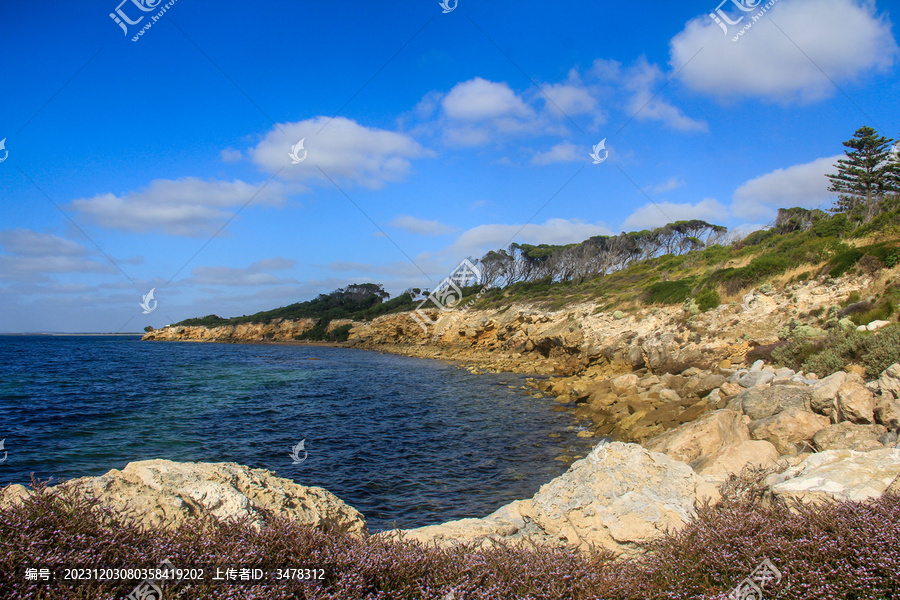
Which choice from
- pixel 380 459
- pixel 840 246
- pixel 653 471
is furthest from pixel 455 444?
pixel 840 246

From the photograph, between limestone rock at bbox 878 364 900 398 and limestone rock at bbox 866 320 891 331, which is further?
limestone rock at bbox 866 320 891 331

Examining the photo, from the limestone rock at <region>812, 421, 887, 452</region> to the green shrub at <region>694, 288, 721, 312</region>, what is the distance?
57.5 ft

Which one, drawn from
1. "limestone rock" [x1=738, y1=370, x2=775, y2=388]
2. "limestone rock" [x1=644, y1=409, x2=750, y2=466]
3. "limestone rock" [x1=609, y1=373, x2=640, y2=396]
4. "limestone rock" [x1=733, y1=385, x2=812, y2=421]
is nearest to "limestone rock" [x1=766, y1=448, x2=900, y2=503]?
"limestone rock" [x1=644, y1=409, x2=750, y2=466]

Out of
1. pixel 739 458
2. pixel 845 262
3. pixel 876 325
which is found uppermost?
pixel 845 262

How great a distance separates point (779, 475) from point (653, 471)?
1.39 meters

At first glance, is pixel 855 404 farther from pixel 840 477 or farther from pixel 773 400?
pixel 840 477

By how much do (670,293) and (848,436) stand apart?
972 inches

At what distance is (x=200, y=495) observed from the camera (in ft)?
13.5

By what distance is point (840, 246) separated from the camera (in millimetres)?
20406

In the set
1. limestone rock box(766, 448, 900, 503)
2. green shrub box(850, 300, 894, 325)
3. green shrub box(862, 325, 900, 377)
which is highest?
green shrub box(850, 300, 894, 325)

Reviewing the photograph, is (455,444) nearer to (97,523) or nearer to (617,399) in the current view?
(617,399)

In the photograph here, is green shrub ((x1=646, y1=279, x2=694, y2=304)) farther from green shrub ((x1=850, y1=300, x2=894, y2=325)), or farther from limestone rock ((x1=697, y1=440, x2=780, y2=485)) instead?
limestone rock ((x1=697, y1=440, x2=780, y2=485))

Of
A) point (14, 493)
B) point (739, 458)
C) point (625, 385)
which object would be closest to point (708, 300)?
point (625, 385)

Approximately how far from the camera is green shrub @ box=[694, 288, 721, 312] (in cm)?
2383
